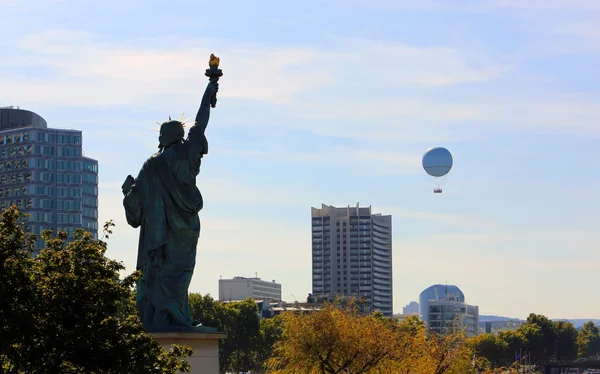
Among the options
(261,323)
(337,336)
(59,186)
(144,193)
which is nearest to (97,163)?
(59,186)

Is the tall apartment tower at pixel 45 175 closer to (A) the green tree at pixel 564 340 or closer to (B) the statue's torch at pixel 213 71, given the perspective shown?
(A) the green tree at pixel 564 340

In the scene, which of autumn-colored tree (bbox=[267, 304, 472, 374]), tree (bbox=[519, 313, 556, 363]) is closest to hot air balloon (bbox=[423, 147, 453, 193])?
tree (bbox=[519, 313, 556, 363])

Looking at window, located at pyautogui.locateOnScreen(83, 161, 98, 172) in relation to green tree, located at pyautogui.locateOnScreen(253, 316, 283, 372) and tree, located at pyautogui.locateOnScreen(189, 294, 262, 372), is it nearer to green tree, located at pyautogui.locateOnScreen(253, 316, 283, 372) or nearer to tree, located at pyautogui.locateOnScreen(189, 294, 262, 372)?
green tree, located at pyautogui.locateOnScreen(253, 316, 283, 372)

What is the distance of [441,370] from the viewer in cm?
4950

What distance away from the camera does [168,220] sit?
3119 centimetres

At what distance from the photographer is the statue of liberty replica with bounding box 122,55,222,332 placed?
30578mm

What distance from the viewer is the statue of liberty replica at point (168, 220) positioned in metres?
30.6

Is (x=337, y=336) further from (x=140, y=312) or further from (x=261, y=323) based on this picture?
(x=261, y=323)

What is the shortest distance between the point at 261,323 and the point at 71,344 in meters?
95.9

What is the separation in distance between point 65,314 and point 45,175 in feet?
477

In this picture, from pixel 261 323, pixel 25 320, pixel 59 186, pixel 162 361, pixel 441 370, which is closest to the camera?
pixel 25 320

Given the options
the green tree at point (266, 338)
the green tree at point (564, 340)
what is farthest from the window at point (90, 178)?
the green tree at point (564, 340)

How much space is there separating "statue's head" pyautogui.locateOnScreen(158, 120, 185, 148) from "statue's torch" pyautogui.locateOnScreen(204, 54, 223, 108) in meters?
1.17

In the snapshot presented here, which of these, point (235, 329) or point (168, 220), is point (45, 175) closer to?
point (235, 329)
